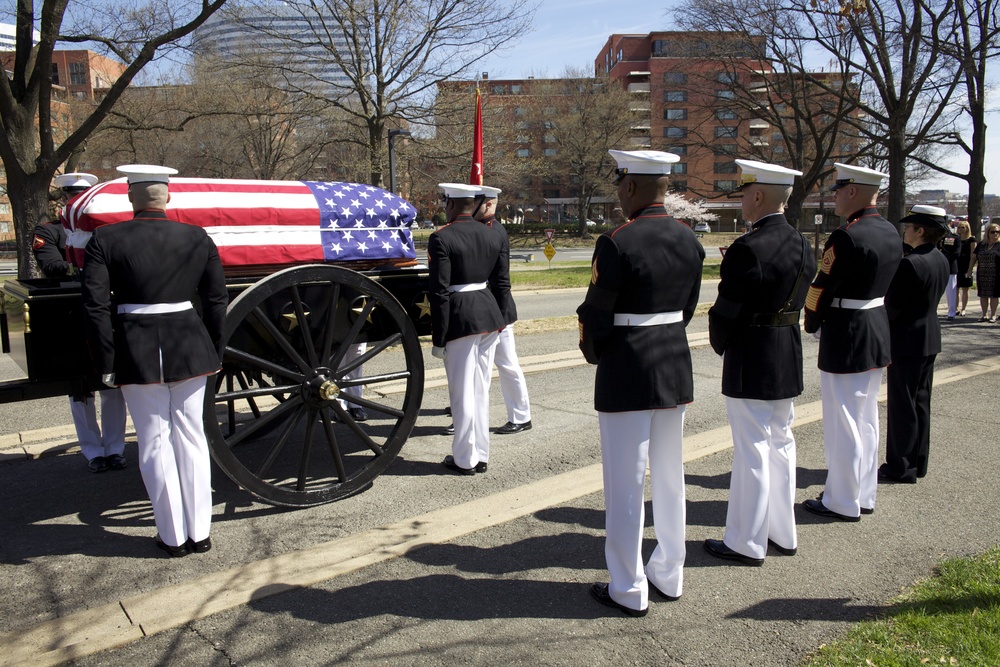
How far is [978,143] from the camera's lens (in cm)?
2280

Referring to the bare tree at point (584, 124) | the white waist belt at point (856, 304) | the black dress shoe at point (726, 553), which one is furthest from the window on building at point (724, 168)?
the black dress shoe at point (726, 553)

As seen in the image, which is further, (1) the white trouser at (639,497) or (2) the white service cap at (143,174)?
(2) the white service cap at (143,174)

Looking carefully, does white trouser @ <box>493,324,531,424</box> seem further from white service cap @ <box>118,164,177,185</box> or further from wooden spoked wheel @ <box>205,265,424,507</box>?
white service cap @ <box>118,164,177,185</box>

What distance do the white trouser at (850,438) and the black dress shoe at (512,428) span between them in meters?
2.43

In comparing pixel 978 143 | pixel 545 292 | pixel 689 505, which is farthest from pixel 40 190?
pixel 978 143

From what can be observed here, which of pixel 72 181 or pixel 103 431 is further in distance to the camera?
pixel 72 181

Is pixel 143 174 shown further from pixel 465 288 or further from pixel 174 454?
pixel 465 288

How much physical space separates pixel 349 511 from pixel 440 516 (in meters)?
0.54

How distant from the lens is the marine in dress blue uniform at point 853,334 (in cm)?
420

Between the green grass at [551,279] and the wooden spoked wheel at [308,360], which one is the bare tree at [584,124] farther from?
the wooden spoked wheel at [308,360]

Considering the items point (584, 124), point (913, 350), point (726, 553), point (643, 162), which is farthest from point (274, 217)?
point (584, 124)

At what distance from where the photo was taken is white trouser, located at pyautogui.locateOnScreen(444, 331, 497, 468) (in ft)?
16.2

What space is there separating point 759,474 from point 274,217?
2975 millimetres

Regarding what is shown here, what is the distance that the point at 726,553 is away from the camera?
12.3 ft
